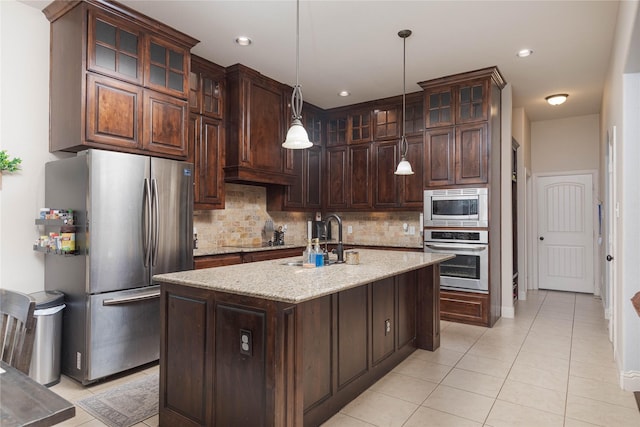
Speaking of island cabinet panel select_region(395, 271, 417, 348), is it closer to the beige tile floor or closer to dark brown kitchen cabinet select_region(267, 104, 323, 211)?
the beige tile floor

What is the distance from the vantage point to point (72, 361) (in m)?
2.94

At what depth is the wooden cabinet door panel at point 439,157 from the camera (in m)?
4.71

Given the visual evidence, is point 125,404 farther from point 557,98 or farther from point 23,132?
point 557,98

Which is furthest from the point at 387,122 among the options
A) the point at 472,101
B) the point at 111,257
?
the point at 111,257

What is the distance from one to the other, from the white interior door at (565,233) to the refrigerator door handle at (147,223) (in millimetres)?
6459

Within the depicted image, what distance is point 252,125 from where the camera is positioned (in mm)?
4562

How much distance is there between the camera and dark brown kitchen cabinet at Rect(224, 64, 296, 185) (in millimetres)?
4438

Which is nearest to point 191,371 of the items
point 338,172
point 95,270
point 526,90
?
point 95,270

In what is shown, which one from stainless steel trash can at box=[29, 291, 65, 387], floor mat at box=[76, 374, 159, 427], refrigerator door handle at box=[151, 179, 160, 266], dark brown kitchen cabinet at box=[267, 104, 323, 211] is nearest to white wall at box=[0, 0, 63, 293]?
stainless steel trash can at box=[29, 291, 65, 387]

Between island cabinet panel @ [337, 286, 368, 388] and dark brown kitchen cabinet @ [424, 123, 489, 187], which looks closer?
island cabinet panel @ [337, 286, 368, 388]

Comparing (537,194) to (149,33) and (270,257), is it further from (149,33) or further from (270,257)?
(149,33)

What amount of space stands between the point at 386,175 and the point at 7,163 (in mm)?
4271

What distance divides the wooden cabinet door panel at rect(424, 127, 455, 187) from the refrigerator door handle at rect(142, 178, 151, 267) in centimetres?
328

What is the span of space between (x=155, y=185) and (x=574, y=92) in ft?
17.9
